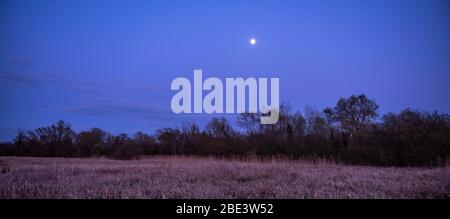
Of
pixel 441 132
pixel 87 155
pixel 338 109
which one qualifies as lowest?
pixel 87 155

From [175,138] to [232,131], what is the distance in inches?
138

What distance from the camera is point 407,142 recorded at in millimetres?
14930

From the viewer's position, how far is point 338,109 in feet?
86.6

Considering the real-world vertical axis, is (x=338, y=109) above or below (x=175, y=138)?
above

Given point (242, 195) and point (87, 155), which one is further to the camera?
point (87, 155)

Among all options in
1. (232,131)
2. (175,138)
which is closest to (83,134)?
(175,138)
